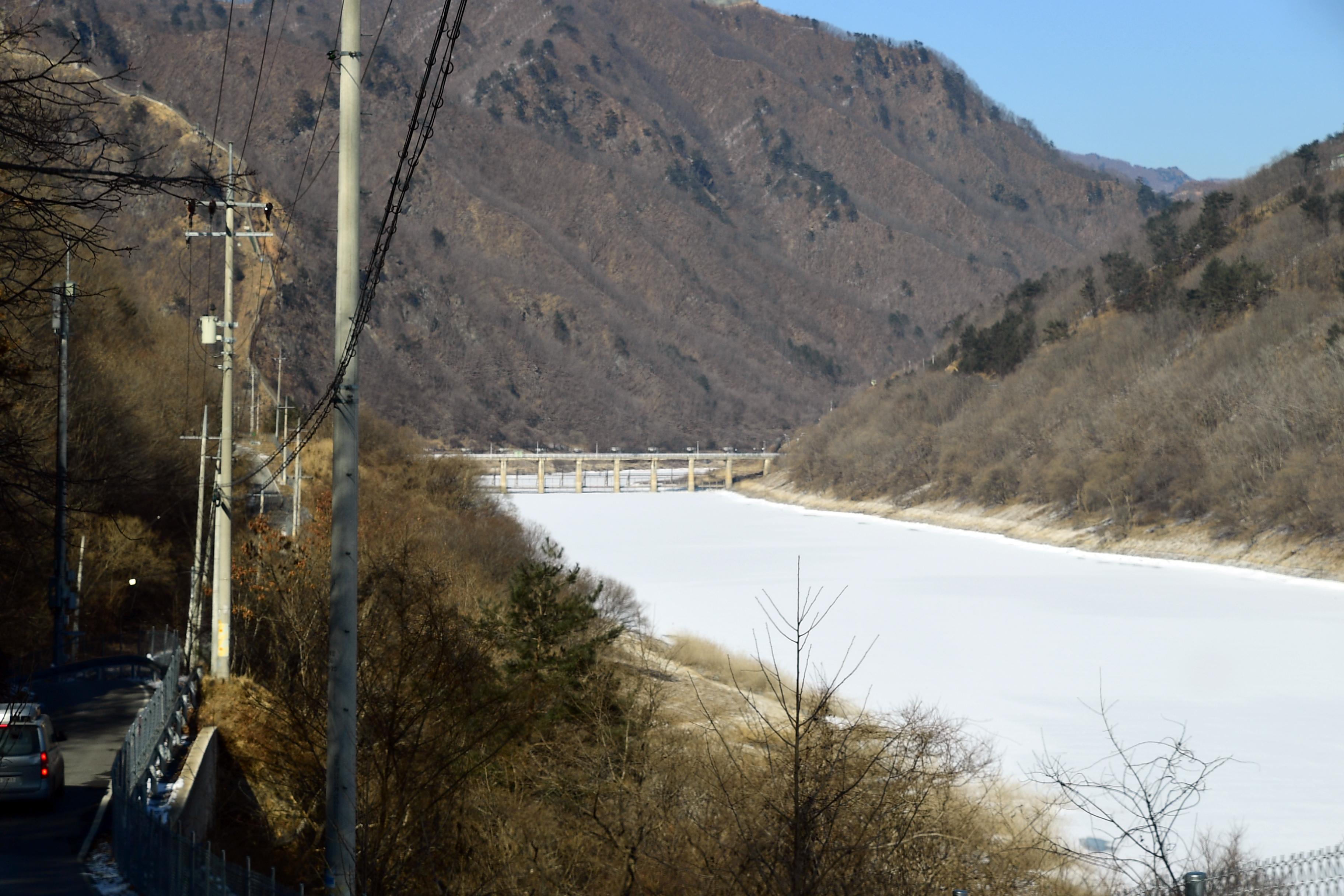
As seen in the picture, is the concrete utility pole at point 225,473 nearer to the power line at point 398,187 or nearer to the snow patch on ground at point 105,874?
the snow patch on ground at point 105,874

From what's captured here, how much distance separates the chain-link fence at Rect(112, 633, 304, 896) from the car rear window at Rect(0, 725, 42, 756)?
4.07ft

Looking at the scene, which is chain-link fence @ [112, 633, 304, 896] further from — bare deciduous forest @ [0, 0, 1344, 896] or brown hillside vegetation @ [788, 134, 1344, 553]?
brown hillside vegetation @ [788, 134, 1344, 553]

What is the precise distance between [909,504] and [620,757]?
113 metres

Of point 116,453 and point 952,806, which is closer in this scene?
point 952,806

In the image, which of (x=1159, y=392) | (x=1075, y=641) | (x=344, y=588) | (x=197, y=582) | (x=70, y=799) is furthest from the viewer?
(x=1159, y=392)

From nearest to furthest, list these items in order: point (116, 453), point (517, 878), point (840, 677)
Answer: point (517, 878) → point (840, 677) → point (116, 453)

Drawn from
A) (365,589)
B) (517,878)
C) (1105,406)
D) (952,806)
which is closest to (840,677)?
(365,589)

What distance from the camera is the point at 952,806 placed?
64.6 ft

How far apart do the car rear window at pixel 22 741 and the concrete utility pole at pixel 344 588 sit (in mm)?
9374

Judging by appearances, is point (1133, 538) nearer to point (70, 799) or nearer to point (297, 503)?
point (297, 503)

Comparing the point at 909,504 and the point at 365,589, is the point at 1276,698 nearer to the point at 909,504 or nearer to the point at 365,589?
the point at 365,589

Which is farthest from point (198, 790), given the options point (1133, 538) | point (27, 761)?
point (1133, 538)

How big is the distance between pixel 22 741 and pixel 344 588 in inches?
408

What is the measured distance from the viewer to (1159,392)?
311ft
